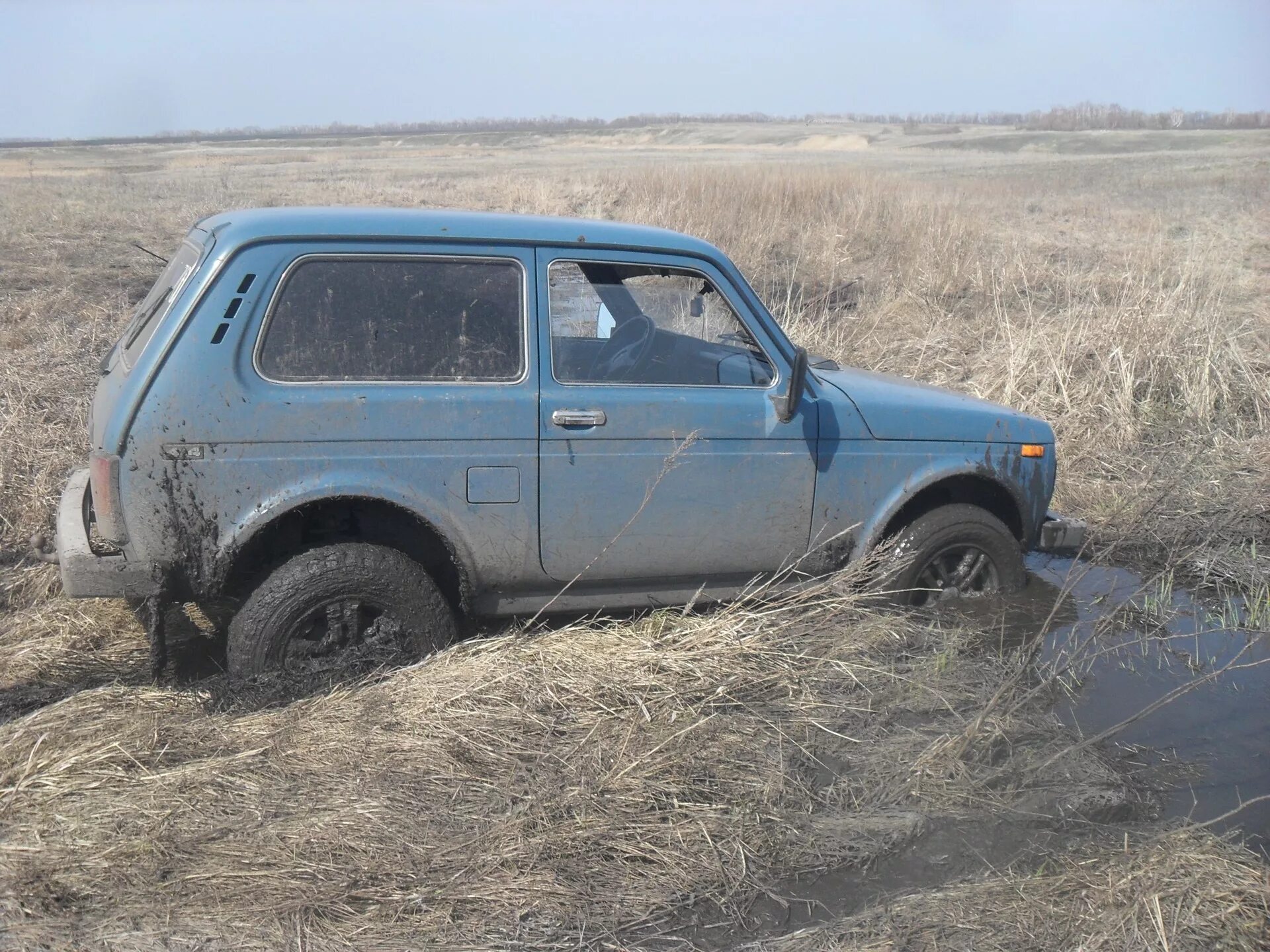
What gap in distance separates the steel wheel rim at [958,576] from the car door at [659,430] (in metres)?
0.74

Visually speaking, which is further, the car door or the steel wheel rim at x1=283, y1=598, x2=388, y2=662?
the car door

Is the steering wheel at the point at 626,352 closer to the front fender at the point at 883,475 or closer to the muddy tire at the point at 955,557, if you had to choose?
the front fender at the point at 883,475

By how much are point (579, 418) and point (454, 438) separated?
1.54ft

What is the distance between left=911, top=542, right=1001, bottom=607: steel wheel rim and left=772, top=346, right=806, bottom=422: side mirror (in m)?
1.08

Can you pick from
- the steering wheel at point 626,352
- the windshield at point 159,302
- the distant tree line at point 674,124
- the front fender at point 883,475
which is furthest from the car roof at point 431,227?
the distant tree line at point 674,124

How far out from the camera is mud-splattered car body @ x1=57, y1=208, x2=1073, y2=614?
3793 millimetres

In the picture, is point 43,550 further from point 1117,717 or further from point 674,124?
point 674,124

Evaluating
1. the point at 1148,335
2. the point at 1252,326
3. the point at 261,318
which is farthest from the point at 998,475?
the point at 1252,326

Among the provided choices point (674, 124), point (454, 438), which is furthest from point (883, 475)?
point (674, 124)

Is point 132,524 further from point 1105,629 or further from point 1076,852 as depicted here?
point 1105,629

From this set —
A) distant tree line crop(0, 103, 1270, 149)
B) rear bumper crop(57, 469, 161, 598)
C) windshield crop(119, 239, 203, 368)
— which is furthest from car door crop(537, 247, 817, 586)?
distant tree line crop(0, 103, 1270, 149)

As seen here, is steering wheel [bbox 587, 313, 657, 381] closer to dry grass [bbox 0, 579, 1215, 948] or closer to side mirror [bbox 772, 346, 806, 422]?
side mirror [bbox 772, 346, 806, 422]

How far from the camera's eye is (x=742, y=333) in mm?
4453

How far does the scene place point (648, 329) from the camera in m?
4.46
